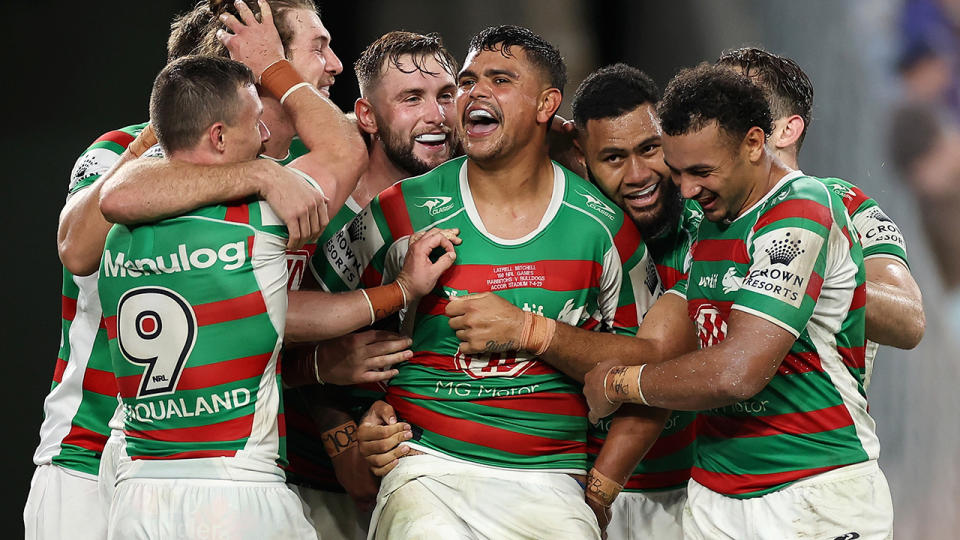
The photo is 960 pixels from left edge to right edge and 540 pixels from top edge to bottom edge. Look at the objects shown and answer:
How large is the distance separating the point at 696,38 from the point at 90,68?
3.31 m

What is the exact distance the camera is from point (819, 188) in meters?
2.88

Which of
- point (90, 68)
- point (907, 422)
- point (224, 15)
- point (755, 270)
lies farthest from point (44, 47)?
point (907, 422)

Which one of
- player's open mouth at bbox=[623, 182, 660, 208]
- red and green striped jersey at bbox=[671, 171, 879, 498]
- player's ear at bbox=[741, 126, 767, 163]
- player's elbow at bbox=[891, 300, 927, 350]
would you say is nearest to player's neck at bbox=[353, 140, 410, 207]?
player's open mouth at bbox=[623, 182, 660, 208]

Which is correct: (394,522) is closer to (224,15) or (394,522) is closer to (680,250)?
(680,250)

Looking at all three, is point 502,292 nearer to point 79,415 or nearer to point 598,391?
point 598,391

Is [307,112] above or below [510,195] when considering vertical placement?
above

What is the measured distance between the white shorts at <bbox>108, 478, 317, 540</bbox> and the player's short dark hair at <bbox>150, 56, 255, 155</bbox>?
2.95 feet

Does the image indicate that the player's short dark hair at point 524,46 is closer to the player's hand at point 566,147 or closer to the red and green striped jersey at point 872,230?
the player's hand at point 566,147

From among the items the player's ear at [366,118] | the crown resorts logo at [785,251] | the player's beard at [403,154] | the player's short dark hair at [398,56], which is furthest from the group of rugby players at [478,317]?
the player's short dark hair at [398,56]

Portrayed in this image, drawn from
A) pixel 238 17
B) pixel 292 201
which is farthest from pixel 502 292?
pixel 238 17

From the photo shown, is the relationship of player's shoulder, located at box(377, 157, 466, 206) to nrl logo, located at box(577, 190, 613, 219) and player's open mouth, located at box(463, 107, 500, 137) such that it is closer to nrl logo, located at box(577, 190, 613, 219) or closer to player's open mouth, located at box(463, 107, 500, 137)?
player's open mouth, located at box(463, 107, 500, 137)

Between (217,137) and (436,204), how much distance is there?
78 centimetres

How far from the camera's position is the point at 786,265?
2.73 metres

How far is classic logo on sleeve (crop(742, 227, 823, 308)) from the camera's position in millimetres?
2719
